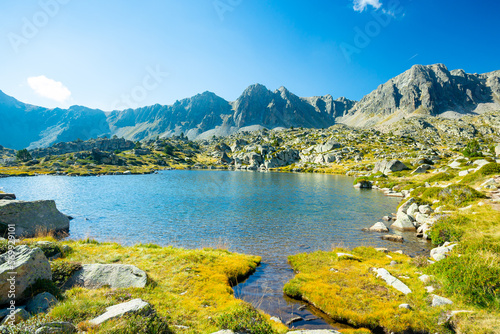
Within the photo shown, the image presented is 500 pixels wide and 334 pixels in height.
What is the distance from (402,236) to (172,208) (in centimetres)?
3952

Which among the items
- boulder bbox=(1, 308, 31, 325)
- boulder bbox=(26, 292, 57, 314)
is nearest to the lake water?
boulder bbox=(26, 292, 57, 314)

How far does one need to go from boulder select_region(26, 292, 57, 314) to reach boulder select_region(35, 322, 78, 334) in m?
2.84

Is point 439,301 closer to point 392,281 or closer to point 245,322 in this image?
A: point 392,281

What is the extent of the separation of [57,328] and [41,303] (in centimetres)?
382

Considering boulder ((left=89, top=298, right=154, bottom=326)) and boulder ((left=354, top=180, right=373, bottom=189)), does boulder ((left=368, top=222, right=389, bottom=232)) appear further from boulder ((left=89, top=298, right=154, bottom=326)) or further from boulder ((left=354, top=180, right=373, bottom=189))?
boulder ((left=354, top=180, right=373, bottom=189))

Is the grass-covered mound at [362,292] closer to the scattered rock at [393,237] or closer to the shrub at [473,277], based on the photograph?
the shrub at [473,277]

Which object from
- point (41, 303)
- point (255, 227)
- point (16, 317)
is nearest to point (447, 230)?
point (255, 227)

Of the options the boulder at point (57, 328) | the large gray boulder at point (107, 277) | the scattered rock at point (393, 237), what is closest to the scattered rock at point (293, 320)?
the large gray boulder at point (107, 277)

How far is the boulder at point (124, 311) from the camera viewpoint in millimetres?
8883

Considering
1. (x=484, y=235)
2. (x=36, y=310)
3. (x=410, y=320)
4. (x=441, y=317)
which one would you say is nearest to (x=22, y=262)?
(x=36, y=310)

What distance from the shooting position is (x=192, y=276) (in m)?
17.0

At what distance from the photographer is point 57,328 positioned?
26.0 ft

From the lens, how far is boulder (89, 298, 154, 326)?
888cm

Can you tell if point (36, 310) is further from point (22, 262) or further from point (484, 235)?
point (484, 235)
